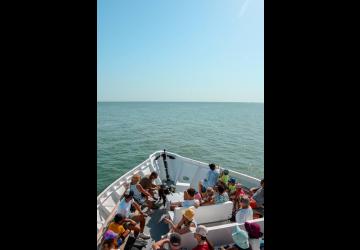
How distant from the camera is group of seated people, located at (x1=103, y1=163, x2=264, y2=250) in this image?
10.9ft

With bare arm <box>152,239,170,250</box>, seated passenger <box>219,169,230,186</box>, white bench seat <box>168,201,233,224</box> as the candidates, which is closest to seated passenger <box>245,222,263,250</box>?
white bench seat <box>168,201,233,224</box>

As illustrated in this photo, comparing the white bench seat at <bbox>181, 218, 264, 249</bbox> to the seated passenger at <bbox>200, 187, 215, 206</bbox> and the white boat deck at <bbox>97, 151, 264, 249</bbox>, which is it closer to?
the white boat deck at <bbox>97, 151, 264, 249</bbox>

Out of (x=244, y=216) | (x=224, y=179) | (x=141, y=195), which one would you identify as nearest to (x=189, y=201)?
(x=244, y=216)

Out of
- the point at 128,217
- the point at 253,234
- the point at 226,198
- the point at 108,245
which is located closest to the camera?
the point at 108,245

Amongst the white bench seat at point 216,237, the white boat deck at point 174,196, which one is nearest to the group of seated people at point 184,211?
the white bench seat at point 216,237

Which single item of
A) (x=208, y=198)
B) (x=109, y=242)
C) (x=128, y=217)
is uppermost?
(x=109, y=242)

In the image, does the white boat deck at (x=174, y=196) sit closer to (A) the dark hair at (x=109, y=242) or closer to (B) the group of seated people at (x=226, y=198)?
(B) the group of seated people at (x=226, y=198)

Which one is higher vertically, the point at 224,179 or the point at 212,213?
the point at 224,179

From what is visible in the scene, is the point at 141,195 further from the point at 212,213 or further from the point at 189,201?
the point at 212,213

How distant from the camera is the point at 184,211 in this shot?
13.6ft
